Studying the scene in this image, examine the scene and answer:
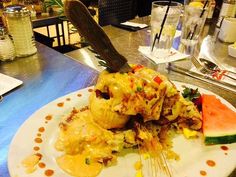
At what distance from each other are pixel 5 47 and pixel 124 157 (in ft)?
3.38

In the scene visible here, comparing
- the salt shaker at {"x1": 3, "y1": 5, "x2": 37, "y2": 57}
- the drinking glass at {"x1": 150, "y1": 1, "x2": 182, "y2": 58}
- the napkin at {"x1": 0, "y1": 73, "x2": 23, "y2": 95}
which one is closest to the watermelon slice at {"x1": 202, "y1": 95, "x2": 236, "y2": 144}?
the drinking glass at {"x1": 150, "y1": 1, "x2": 182, "y2": 58}

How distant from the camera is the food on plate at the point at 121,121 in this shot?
802mm

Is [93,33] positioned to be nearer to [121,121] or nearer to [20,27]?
[121,121]

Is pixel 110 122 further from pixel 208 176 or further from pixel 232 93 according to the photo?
pixel 232 93

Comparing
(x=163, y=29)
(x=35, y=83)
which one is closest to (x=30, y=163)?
(x=35, y=83)

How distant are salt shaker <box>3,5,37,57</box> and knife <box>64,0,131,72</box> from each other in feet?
2.61

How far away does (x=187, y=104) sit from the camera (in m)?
0.94

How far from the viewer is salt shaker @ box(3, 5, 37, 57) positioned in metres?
1.40

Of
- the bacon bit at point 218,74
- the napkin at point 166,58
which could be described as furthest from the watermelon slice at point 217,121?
the napkin at point 166,58

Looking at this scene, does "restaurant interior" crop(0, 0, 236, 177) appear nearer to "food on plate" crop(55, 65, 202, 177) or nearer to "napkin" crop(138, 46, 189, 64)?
"food on plate" crop(55, 65, 202, 177)

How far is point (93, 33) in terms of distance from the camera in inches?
32.3

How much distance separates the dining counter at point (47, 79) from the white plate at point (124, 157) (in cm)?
7

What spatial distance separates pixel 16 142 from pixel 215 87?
974 millimetres

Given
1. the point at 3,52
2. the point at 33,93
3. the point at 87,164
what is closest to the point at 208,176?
the point at 87,164
